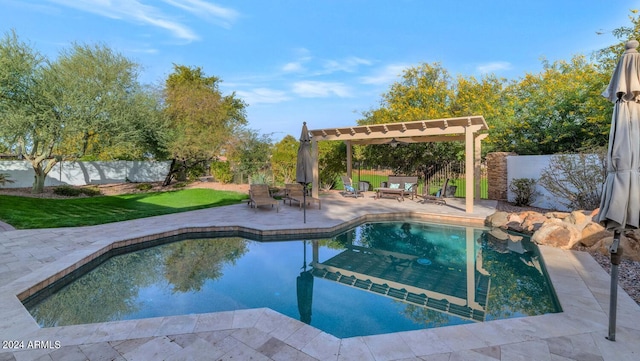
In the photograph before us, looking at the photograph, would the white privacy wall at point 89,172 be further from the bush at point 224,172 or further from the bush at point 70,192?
the bush at point 224,172

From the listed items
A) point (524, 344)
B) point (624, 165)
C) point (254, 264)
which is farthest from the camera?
point (254, 264)

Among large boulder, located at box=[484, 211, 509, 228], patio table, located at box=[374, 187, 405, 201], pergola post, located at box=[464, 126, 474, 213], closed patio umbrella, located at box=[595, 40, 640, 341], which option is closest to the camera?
closed patio umbrella, located at box=[595, 40, 640, 341]

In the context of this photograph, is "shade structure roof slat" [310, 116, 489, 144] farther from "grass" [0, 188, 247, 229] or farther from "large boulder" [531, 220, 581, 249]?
"grass" [0, 188, 247, 229]

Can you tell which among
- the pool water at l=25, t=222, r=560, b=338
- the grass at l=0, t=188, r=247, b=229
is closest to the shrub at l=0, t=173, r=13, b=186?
the grass at l=0, t=188, r=247, b=229

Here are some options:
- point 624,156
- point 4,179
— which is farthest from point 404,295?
point 4,179

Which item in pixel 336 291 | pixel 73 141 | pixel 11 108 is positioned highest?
pixel 11 108

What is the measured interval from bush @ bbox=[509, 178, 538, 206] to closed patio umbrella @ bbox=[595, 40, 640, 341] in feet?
31.1

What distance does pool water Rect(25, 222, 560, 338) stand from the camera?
13.2 feet

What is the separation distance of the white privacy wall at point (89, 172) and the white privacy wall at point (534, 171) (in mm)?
22013

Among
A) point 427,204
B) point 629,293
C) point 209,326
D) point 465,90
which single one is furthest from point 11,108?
point 465,90

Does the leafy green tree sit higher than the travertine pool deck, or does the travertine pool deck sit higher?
the leafy green tree

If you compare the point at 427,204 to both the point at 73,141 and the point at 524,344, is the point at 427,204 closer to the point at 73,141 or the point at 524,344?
the point at 524,344

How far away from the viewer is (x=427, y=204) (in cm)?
1157

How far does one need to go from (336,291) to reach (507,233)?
5.64m
